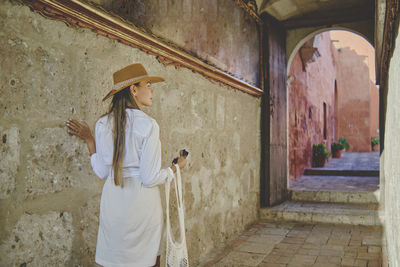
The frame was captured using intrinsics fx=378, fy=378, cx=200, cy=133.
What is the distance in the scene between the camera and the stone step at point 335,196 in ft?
21.6

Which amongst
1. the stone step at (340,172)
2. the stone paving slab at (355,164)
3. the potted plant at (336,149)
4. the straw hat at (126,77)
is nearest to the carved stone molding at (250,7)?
the straw hat at (126,77)

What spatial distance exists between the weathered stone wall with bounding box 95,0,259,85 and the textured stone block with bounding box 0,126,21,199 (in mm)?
1199

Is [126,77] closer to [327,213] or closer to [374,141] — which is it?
[327,213]

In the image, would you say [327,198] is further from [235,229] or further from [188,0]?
[188,0]

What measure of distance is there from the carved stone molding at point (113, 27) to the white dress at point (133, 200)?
744mm

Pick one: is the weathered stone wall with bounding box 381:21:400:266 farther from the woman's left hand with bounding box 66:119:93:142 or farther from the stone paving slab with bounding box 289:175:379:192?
the stone paving slab with bounding box 289:175:379:192

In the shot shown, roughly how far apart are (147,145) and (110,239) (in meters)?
0.58

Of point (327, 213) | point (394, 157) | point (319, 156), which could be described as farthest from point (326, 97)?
point (394, 157)

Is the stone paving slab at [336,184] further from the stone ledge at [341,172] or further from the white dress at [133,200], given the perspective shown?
the white dress at [133,200]

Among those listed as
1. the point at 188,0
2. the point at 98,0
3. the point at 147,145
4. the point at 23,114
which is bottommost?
the point at 147,145

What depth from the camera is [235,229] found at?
5.18m

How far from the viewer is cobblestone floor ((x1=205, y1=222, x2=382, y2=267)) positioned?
4133 mm

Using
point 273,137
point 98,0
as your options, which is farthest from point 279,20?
point 98,0

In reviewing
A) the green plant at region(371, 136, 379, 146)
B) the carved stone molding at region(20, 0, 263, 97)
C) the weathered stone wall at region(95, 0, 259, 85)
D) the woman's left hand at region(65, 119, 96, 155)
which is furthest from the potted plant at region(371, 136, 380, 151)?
the woman's left hand at region(65, 119, 96, 155)
